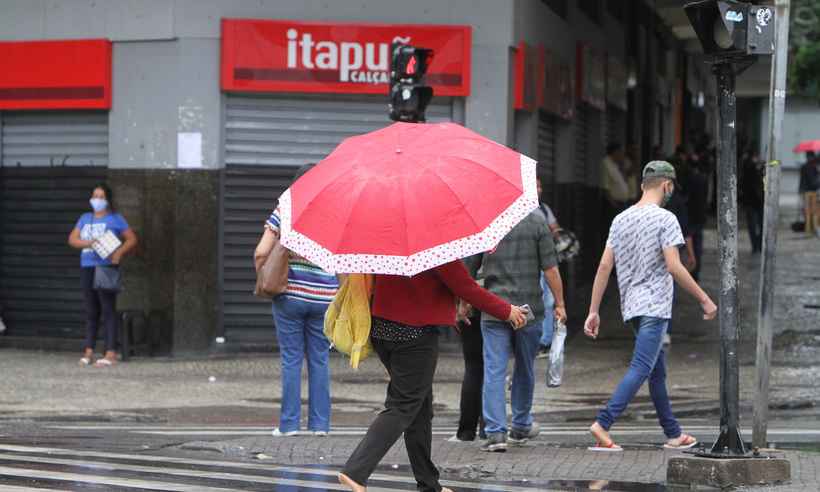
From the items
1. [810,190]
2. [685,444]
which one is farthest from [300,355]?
[810,190]

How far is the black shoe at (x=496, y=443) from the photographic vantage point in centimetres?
1034

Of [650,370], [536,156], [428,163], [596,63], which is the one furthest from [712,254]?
[428,163]

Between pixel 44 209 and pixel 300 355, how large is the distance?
8702 mm

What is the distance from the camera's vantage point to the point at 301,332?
428 inches

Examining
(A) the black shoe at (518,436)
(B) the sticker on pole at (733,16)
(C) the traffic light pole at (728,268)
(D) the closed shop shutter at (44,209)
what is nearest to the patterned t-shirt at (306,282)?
(A) the black shoe at (518,436)

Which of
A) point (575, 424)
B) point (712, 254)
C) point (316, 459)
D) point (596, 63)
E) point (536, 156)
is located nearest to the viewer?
point (316, 459)

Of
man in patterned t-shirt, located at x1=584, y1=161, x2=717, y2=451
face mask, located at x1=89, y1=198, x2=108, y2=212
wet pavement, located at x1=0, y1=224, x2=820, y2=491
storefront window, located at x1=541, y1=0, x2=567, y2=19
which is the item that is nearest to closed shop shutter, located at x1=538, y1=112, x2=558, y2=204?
storefront window, located at x1=541, y1=0, x2=567, y2=19

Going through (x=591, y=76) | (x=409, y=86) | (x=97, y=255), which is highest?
(x=591, y=76)

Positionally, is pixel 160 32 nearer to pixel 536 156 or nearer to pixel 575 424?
pixel 536 156

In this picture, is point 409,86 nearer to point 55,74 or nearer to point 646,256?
point 646,256

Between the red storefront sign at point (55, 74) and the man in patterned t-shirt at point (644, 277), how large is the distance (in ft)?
29.3

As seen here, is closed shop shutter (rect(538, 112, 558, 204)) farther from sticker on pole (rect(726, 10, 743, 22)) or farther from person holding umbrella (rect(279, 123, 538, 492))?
person holding umbrella (rect(279, 123, 538, 492))

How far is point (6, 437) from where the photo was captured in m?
11.3

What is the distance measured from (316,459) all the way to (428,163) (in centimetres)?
298
